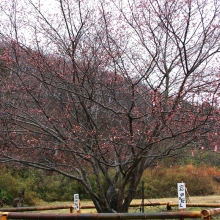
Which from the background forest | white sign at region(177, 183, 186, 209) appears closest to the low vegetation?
the background forest

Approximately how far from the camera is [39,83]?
7.57 m

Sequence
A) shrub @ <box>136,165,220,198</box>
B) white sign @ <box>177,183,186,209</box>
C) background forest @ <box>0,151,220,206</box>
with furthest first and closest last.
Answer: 1. shrub @ <box>136,165,220,198</box>
2. background forest @ <box>0,151,220,206</box>
3. white sign @ <box>177,183,186,209</box>

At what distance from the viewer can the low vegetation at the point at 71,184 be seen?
1483 centimetres

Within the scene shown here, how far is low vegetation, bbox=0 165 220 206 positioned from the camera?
14.8 meters

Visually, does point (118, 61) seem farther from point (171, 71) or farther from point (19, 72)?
point (19, 72)

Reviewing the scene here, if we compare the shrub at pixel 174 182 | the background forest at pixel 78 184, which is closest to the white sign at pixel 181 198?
the background forest at pixel 78 184

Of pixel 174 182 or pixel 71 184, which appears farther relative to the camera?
pixel 174 182

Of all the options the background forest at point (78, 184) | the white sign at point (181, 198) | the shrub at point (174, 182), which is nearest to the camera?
the white sign at point (181, 198)

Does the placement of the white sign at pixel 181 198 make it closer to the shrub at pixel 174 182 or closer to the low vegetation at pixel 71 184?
the low vegetation at pixel 71 184

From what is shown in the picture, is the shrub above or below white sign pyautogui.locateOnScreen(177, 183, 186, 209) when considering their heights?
above

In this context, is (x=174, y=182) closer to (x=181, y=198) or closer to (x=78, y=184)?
(x=78, y=184)

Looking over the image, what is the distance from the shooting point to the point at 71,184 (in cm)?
1697

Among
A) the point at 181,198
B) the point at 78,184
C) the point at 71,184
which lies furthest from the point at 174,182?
the point at 181,198

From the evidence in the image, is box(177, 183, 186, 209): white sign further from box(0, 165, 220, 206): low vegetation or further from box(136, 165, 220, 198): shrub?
box(136, 165, 220, 198): shrub
